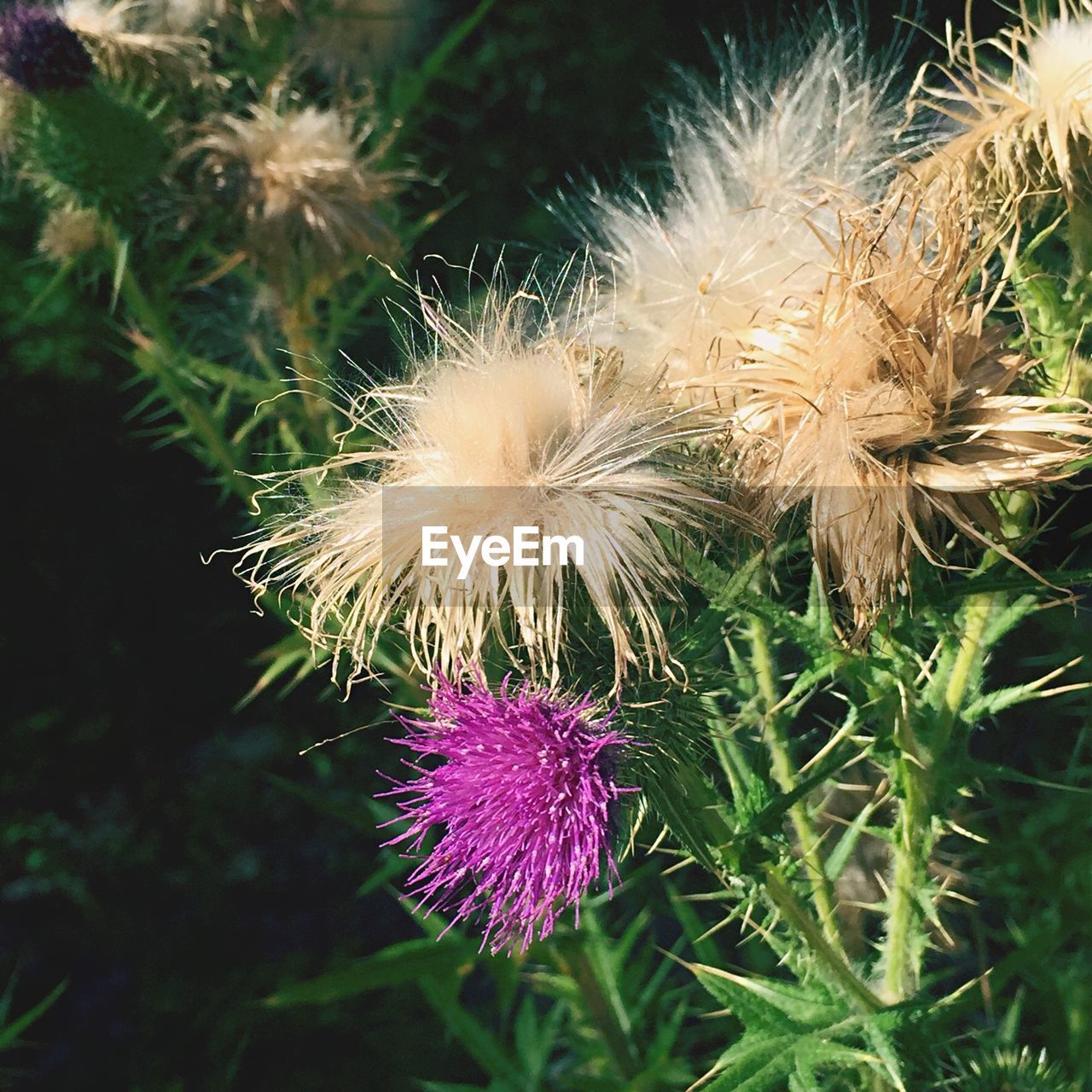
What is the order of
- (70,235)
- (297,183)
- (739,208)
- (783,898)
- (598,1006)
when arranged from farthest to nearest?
(70,235), (297,183), (598,1006), (739,208), (783,898)

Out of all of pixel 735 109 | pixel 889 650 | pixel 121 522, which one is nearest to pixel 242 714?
pixel 121 522

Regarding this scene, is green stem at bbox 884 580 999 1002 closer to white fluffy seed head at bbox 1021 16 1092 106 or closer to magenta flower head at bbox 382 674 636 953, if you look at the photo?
magenta flower head at bbox 382 674 636 953

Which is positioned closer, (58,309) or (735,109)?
(735,109)

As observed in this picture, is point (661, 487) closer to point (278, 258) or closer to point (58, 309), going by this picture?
point (278, 258)

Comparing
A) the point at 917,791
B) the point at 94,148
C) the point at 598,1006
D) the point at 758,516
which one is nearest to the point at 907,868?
the point at 917,791

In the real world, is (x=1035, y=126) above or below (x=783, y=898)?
above

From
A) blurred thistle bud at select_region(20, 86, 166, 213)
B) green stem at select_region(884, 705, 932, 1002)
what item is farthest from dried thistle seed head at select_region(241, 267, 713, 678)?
blurred thistle bud at select_region(20, 86, 166, 213)

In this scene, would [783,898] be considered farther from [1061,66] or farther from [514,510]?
[1061,66]
